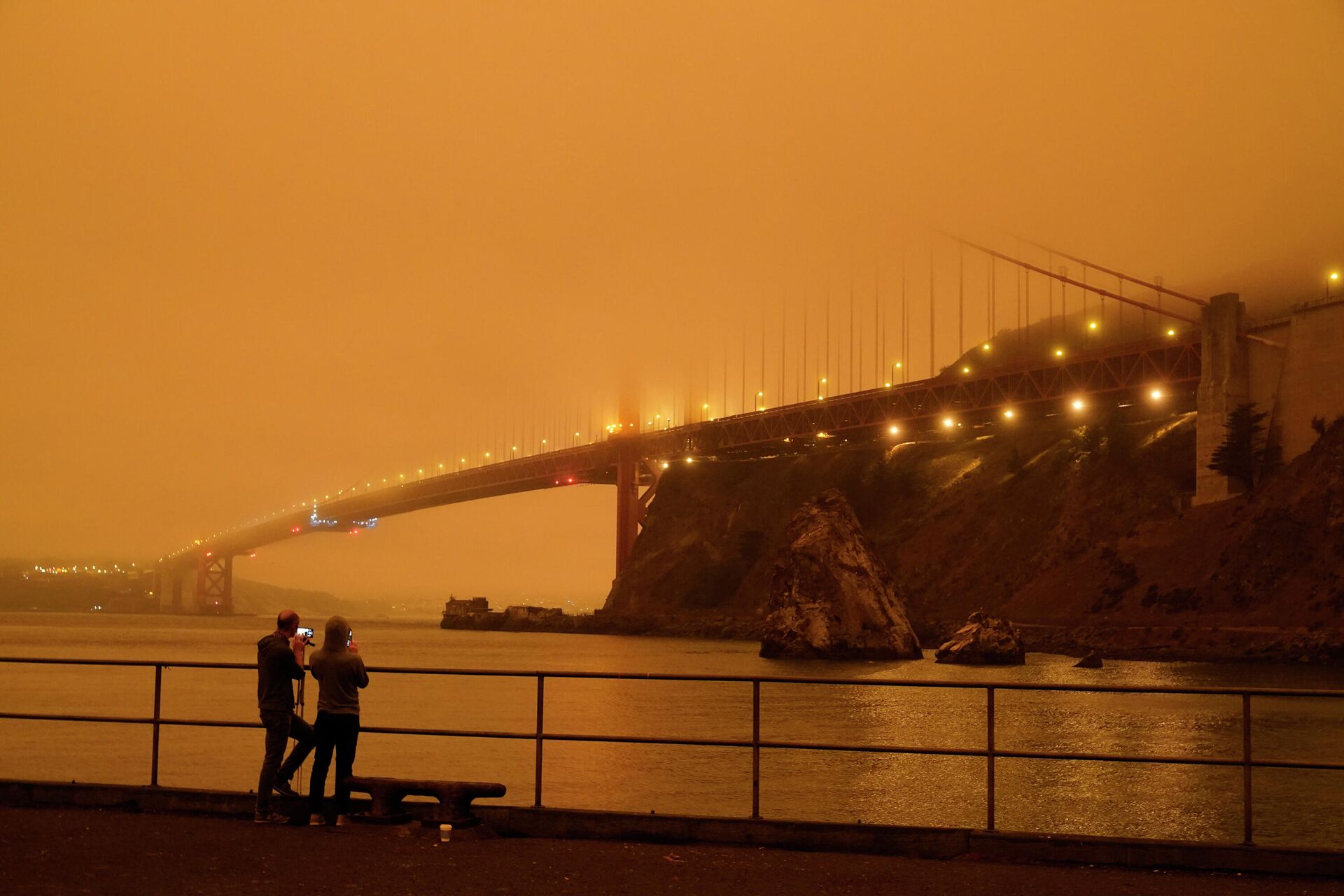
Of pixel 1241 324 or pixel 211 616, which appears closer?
pixel 1241 324

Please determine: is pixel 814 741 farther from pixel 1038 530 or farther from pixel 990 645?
pixel 1038 530

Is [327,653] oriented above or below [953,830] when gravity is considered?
above

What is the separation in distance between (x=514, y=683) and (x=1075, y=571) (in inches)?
1386

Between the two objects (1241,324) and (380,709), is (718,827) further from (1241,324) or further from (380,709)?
(1241,324)

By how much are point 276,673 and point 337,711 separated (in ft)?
1.55

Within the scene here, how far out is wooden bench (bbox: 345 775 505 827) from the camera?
25.6 ft

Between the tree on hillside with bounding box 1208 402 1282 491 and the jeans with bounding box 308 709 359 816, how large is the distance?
61507 millimetres

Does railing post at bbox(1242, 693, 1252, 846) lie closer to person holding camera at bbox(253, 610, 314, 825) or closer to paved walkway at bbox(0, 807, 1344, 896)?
paved walkway at bbox(0, 807, 1344, 896)

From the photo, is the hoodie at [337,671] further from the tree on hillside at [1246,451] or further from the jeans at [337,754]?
the tree on hillside at [1246,451]

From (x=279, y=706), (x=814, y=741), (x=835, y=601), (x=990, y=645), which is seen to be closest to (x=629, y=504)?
(x=835, y=601)

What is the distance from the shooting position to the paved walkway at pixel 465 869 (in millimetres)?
6258

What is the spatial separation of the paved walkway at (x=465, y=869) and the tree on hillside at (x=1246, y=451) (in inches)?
2394

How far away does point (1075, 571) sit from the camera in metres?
65.4

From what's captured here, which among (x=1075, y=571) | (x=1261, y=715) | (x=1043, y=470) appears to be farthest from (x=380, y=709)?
(x=1043, y=470)
